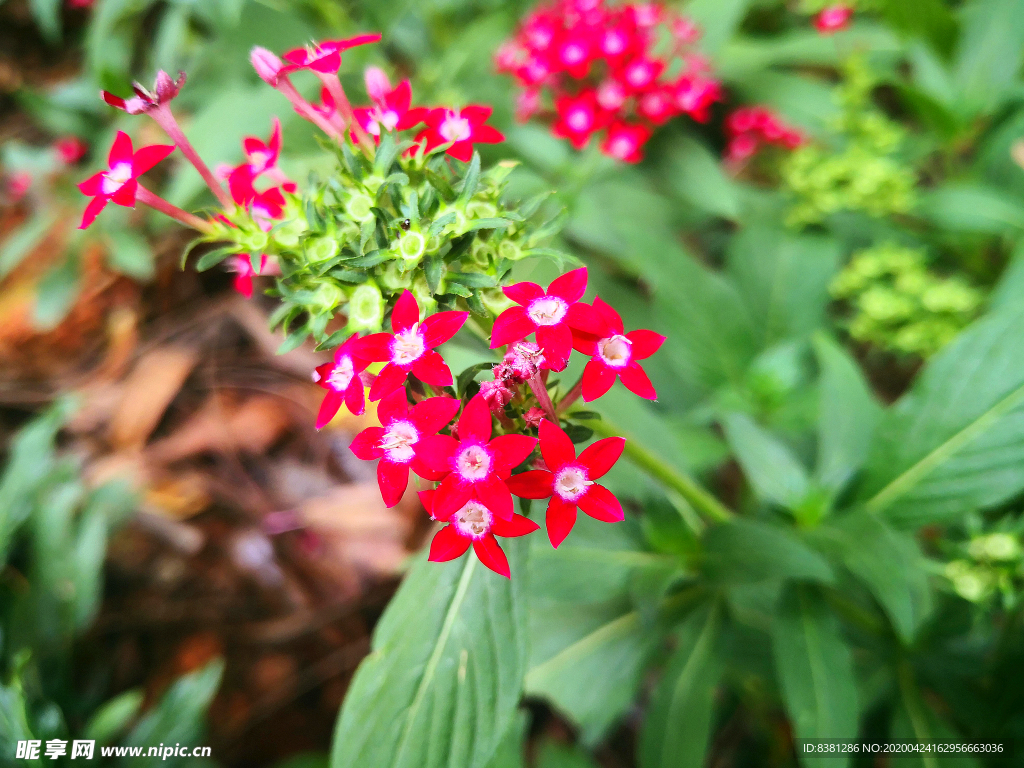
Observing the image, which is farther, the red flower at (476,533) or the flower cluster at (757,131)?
the flower cluster at (757,131)

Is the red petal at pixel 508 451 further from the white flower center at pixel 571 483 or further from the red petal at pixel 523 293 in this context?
the red petal at pixel 523 293

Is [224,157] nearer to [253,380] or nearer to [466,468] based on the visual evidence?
[253,380]

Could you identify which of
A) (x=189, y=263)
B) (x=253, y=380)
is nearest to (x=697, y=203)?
(x=253, y=380)

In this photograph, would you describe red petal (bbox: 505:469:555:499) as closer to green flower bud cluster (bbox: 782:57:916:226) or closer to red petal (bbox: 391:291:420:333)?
red petal (bbox: 391:291:420:333)

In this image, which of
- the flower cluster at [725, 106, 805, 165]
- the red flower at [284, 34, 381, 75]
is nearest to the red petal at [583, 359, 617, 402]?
the red flower at [284, 34, 381, 75]

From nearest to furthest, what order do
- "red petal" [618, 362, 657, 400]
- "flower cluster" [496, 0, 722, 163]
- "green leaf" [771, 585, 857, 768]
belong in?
1. "red petal" [618, 362, 657, 400]
2. "green leaf" [771, 585, 857, 768]
3. "flower cluster" [496, 0, 722, 163]

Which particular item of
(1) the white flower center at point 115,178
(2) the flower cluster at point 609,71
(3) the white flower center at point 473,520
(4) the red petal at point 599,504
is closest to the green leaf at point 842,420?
(2) the flower cluster at point 609,71

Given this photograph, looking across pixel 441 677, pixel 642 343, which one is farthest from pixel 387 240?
pixel 441 677
